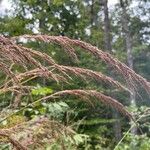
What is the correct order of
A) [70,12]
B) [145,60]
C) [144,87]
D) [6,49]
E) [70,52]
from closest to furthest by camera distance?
[6,49], [70,52], [144,87], [70,12], [145,60]

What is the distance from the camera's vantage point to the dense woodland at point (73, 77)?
122cm

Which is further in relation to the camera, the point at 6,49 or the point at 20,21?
the point at 20,21

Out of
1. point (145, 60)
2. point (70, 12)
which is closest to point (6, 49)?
Result: point (70, 12)

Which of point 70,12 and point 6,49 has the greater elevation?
point 70,12

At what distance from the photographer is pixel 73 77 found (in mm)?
1554

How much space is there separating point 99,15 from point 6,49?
36.8 meters

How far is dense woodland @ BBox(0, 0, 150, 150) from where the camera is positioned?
1.22 metres

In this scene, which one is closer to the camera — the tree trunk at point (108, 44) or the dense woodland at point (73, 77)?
the dense woodland at point (73, 77)

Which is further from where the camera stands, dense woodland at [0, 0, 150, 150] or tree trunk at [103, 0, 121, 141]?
tree trunk at [103, 0, 121, 141]

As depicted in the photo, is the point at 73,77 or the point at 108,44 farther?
the point at 108,44

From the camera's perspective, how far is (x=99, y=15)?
1476 inches

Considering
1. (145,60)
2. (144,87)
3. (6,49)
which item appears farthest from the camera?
(145,60)

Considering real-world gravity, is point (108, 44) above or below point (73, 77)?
above

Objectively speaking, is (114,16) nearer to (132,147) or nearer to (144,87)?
(132,147)
